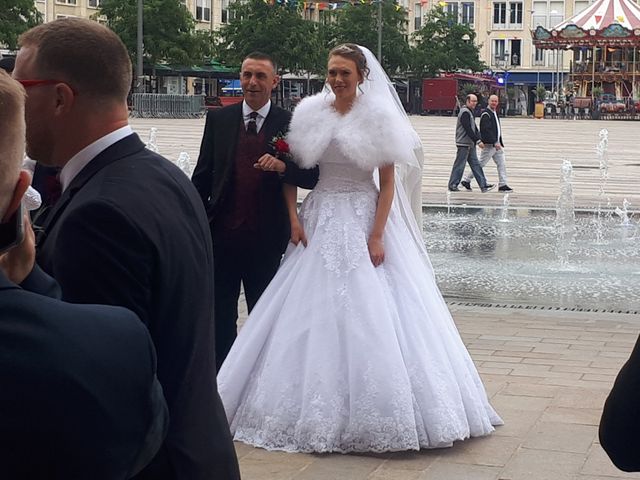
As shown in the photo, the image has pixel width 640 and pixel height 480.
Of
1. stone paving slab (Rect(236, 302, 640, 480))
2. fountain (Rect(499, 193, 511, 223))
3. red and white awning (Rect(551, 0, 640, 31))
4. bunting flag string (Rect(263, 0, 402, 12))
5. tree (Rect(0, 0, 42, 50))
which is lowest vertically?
fountain (Rect(499, 193, 511, 223))

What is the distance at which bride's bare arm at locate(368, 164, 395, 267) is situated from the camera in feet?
18.6

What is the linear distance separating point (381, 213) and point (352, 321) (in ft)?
1.91

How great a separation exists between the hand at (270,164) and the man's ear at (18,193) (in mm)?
4098

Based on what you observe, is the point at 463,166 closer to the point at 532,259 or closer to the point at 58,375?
the point at 532,259

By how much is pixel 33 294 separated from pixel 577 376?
5.57 metres

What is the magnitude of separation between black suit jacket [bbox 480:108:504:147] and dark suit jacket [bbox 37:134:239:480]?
18.4 m

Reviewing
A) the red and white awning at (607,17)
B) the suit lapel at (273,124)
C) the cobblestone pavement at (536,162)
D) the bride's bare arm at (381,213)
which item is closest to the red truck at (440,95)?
the red and white awning at (607,17)

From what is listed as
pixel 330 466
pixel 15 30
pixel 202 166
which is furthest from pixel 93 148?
pixel 15 30

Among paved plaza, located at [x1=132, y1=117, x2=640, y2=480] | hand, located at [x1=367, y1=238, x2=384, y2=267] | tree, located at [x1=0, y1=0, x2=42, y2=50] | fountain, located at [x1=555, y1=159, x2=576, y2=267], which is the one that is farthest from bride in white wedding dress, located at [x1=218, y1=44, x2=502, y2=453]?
tree, located at [x1=0, y1=0, x2=42, y2=50]

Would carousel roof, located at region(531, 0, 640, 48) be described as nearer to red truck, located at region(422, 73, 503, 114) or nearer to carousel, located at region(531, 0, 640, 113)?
carousel, located at region(531, 0, 640, 113)

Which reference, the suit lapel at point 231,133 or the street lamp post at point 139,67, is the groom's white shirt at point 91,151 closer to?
the suit lapel at point 231,133

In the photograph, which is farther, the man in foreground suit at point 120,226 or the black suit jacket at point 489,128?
the black suit jacket at point 489,128

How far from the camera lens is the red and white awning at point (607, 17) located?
68938 mm

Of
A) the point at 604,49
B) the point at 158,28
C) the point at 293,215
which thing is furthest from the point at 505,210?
the point at 604,49
